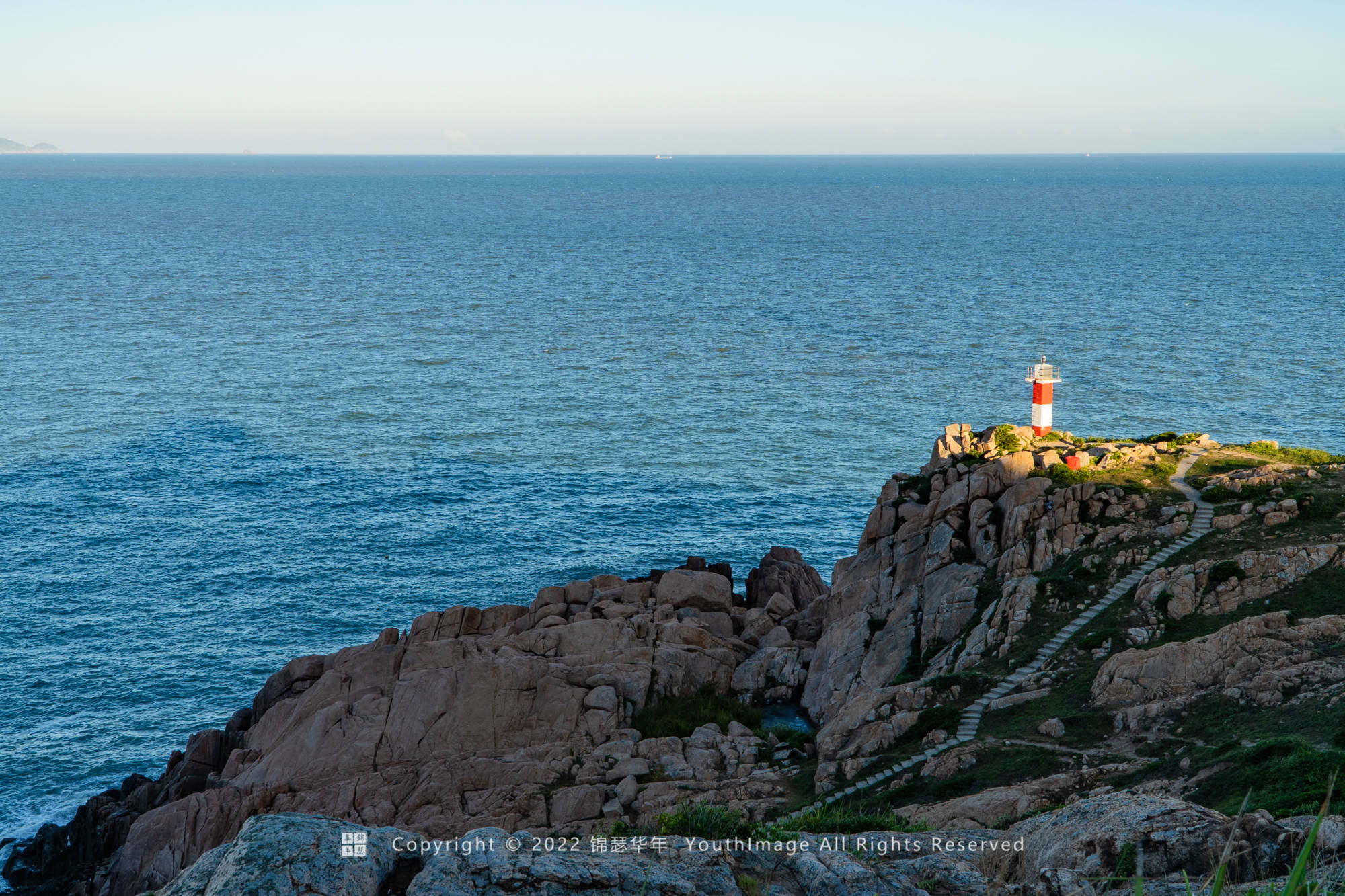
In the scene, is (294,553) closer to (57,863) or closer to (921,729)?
(57,863)

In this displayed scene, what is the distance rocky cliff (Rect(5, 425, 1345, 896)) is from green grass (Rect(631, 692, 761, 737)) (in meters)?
0.12

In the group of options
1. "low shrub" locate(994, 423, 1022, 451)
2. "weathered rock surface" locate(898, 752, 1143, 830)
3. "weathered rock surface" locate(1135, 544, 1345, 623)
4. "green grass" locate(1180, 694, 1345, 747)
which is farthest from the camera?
"low shrub" locate(994, 423, 1022, 451)

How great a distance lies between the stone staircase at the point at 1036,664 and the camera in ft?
117

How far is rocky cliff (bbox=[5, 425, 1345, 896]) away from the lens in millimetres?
32219

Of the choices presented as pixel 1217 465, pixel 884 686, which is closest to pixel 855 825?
pixel 884 686

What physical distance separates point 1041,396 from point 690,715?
25.8 metres

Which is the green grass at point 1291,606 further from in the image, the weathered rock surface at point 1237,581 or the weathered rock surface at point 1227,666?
the weathered rock surface at point 1227,666

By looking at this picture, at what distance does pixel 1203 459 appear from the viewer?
50406 millimetres

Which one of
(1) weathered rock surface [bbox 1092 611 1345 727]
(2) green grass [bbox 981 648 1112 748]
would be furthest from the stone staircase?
(1) weathered rock surface [bbox 1092 611 1345 727]

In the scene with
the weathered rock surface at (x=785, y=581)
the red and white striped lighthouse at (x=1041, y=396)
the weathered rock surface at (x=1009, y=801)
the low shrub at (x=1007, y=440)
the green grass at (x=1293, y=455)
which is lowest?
the weathered rock surface at (x=785, y=581)

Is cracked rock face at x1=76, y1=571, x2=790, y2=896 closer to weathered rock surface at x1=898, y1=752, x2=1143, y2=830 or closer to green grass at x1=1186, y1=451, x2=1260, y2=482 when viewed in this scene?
weathered rock surface at x1=898, y1=752, x2=1143, y2=830

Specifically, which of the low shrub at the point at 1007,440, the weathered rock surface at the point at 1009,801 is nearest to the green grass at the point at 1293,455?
the low shrub at the point at 1007,440

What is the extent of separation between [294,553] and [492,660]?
28413 mm

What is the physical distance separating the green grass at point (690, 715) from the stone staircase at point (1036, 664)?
9.20m
